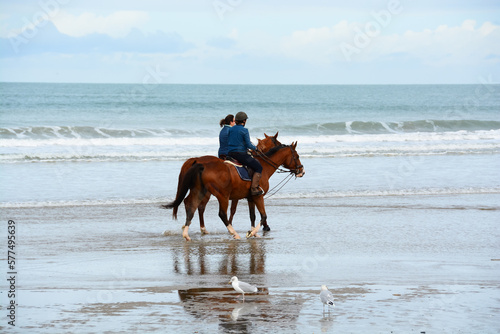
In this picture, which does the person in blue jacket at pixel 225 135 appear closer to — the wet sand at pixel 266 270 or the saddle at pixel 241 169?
the saddle at pixel 241 169

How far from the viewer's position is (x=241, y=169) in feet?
43.8

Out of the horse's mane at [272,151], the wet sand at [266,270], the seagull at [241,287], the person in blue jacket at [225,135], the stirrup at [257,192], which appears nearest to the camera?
the wet sand at [266,270]

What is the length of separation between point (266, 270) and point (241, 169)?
3.17 metres

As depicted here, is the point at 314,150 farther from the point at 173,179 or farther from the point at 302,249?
the point at 302,249

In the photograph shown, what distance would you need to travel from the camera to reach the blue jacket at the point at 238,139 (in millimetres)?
13203

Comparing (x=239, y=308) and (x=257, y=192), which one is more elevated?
(x=257, y=192)

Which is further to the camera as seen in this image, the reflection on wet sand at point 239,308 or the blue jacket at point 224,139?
the blue jacket at point 224,139

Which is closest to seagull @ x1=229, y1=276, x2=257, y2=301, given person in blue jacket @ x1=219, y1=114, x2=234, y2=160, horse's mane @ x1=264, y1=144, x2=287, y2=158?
person in blue jacket @ x1=219, y1=114, x2=234, y2=160

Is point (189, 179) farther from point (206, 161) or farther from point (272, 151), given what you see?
point (272, 151)

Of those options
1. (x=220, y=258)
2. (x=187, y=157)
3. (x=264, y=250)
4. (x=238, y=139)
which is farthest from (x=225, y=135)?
(x=187, y=157)

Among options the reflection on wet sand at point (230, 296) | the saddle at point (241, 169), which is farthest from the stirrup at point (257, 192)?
the reflection on wet sand at point (230, 296)

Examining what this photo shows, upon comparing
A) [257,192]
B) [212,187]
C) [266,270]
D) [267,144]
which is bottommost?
[266,270]

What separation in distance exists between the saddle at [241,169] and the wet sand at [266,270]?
125 cm

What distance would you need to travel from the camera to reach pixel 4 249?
12086 millimetres
